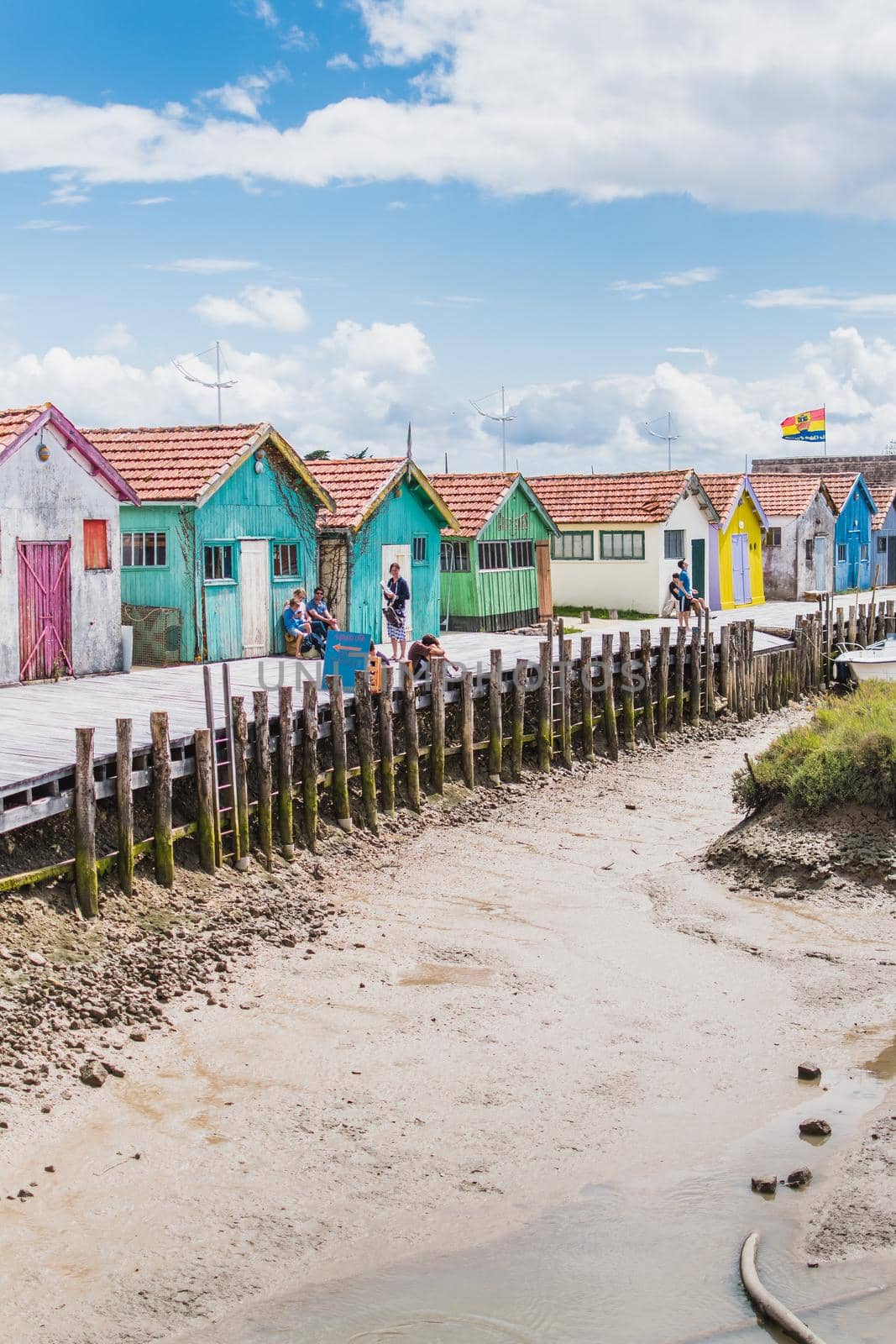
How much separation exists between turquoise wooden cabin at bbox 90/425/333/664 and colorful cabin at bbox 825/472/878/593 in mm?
26108

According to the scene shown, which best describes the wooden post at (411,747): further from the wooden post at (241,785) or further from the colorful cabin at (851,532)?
the colorful cabin at (851,532)

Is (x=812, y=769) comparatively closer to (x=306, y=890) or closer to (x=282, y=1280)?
(x=306, y=890)

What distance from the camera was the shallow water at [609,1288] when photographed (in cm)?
764

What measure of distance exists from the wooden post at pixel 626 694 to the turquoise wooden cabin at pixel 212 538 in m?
6.96

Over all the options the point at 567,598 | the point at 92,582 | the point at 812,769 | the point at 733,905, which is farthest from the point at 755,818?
the point at 567,598

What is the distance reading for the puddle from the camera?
12.7 meters

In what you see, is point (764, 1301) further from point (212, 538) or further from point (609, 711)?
point (212, 538)

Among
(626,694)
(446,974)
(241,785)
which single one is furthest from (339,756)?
(626,694)

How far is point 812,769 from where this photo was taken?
1594 centimetres

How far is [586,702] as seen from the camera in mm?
22141

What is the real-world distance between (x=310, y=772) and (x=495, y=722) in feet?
14.3

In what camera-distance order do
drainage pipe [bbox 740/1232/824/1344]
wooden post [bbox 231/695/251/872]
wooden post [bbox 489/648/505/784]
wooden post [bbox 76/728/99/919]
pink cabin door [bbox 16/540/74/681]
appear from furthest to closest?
1. pink cabin door [bbox 16/540/74/681]
2. wooden post [bbox 489/648/505/784]
3. wooden post [bbox 231/695/251/872]
4. wooden post [bbox 76/728/99/919]
5. drainage pipe [bbox 740/1232/824/1344]

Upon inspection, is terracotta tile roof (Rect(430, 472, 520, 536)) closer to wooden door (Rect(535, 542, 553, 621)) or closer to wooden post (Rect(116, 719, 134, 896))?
wooden door (Rect(535, 542, 553, 621))

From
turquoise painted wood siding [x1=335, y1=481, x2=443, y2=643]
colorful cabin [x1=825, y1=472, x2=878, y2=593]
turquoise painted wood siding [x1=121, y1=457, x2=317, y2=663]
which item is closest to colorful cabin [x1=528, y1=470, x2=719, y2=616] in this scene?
turquoise painted wood siding [x1=335, y1=481, x2=443, y2=643]
